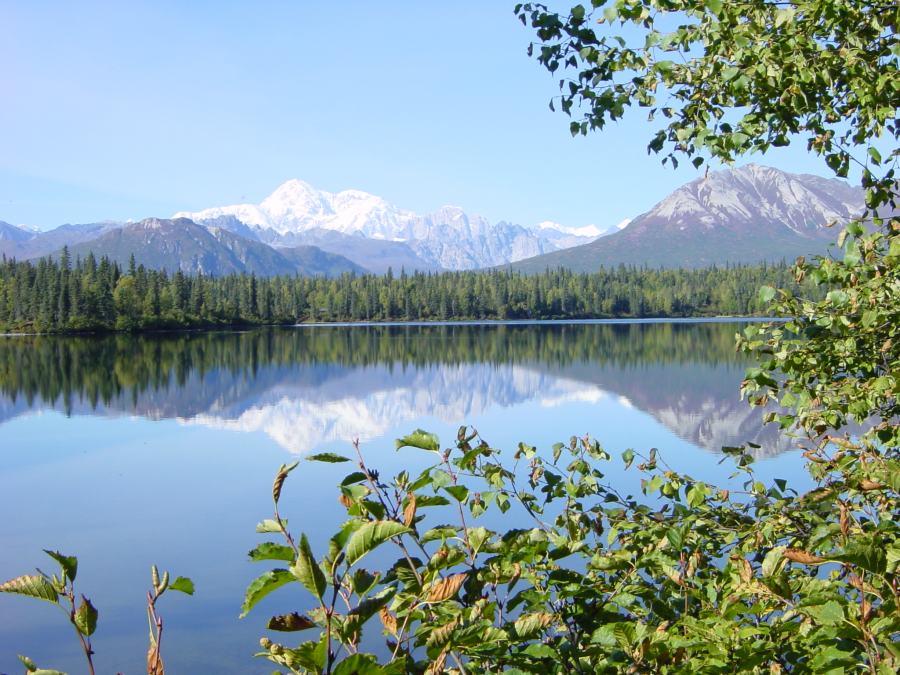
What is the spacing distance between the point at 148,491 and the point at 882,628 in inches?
847

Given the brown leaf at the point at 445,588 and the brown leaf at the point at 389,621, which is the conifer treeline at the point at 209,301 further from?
the brown leaf at the point at 445,588

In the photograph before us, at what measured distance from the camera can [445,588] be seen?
6.91 ft

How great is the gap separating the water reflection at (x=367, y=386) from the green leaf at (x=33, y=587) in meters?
16.4

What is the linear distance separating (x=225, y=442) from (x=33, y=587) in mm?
28909

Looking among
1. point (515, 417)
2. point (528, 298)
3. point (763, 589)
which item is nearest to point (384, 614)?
point (763, 589)

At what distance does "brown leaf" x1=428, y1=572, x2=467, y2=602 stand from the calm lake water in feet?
11.6

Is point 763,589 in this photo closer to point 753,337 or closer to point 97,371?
point 753,337

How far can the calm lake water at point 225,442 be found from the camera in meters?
12.5

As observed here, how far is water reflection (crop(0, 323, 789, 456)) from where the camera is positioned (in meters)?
33.7

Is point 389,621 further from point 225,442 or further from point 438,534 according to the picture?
point 225,442

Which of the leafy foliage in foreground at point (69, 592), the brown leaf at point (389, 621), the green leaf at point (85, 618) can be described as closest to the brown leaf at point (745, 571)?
the brown leaf at point (389, 621)

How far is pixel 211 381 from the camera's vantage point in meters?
50.4

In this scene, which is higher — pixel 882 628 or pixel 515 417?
pixel 882 628

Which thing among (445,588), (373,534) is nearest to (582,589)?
(445,588)
